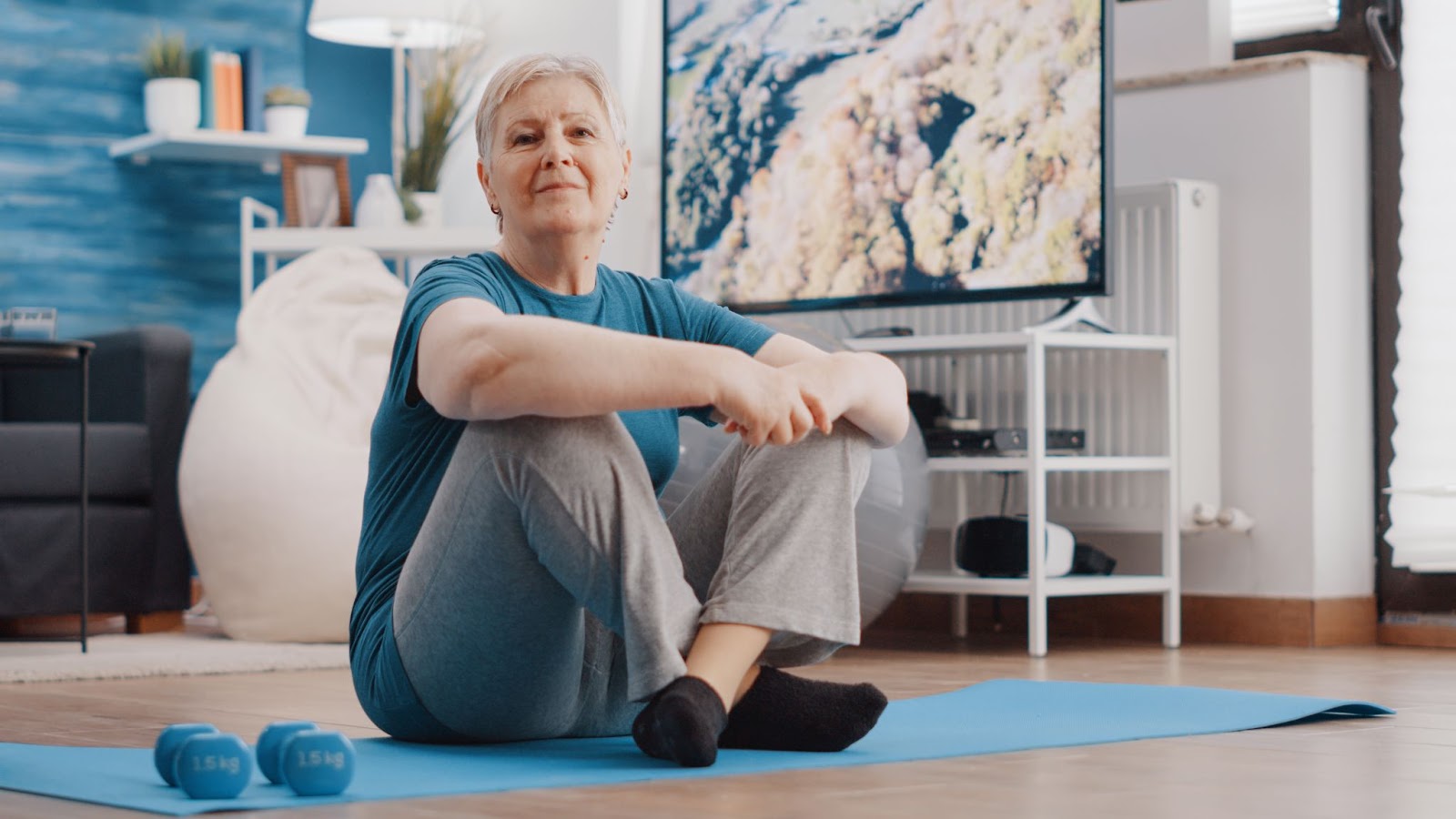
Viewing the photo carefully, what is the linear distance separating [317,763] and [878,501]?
192 cm

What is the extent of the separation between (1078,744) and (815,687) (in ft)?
1.05

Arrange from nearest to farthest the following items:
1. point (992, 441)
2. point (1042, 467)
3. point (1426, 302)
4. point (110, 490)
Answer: point (1042, 467) < point (992, 441) < point (1426, 302) < point (110, 490)

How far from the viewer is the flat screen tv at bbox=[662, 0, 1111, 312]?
11.2 feet

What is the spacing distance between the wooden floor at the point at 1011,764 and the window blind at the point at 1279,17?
4.92ft

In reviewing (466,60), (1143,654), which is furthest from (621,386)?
(466,60)

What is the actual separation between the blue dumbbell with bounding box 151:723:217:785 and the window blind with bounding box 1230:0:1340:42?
3038mm

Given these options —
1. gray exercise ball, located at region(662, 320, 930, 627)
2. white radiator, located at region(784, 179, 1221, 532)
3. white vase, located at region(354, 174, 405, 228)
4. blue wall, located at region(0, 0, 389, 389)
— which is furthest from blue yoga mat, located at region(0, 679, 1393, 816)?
blue wall, located at region(0, 0, 389, 389)

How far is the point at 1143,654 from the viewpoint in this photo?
3424mm

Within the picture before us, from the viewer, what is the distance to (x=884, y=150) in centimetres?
371

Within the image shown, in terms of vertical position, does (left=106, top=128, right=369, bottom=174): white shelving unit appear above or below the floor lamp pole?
below

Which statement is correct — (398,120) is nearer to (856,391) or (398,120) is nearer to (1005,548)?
(1005,548)

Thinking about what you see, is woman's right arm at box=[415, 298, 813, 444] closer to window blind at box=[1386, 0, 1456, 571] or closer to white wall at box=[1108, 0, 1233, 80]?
window blind at box=[1386, 0, 1456, 571]

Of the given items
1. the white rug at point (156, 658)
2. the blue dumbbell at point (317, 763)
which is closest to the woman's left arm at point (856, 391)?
the blue dumbbell at point (317, 763)

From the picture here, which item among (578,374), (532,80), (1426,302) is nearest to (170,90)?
(1426,302)
